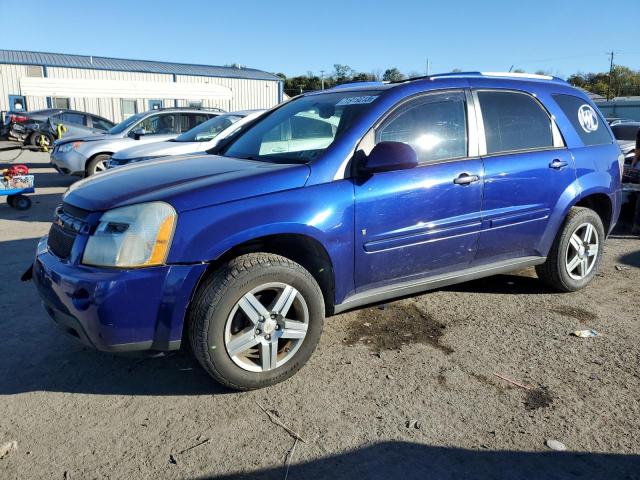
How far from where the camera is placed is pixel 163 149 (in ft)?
26.2

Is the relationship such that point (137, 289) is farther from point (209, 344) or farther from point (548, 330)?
point (548, 330)

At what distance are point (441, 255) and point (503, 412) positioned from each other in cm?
120

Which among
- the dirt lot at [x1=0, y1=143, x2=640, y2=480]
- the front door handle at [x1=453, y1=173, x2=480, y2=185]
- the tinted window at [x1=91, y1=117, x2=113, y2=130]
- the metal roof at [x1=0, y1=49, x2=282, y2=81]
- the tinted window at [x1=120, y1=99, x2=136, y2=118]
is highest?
the metal roof at [x1=0, y1=49, x2=282, y2=81]

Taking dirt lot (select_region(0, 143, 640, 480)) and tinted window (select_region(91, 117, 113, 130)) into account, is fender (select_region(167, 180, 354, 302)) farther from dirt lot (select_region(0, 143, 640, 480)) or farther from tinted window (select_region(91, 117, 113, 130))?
tinted window (select_region(91, 117, 113, 130))

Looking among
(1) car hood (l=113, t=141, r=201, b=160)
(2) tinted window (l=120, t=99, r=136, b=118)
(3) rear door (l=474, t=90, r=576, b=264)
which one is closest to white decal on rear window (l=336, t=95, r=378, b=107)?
(3) rear door (l=474, t=90, r=576, b=264)

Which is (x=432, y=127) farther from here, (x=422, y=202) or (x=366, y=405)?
(x=366, y=405)

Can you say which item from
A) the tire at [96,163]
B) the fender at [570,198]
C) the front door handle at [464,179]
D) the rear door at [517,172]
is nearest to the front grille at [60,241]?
the front door handle at [464,179]

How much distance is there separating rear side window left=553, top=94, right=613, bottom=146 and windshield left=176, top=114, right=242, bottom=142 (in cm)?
543

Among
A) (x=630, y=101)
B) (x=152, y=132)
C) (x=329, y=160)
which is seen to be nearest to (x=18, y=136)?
(x=152, y=132)

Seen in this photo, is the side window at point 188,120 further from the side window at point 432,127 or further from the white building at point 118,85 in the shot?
the side window at point 432,127

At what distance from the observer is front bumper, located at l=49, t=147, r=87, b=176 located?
34.4 feet

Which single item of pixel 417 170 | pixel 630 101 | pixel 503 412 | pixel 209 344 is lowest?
pixel 503 412

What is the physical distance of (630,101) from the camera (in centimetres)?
3662

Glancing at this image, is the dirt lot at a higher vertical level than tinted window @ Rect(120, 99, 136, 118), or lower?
lower
